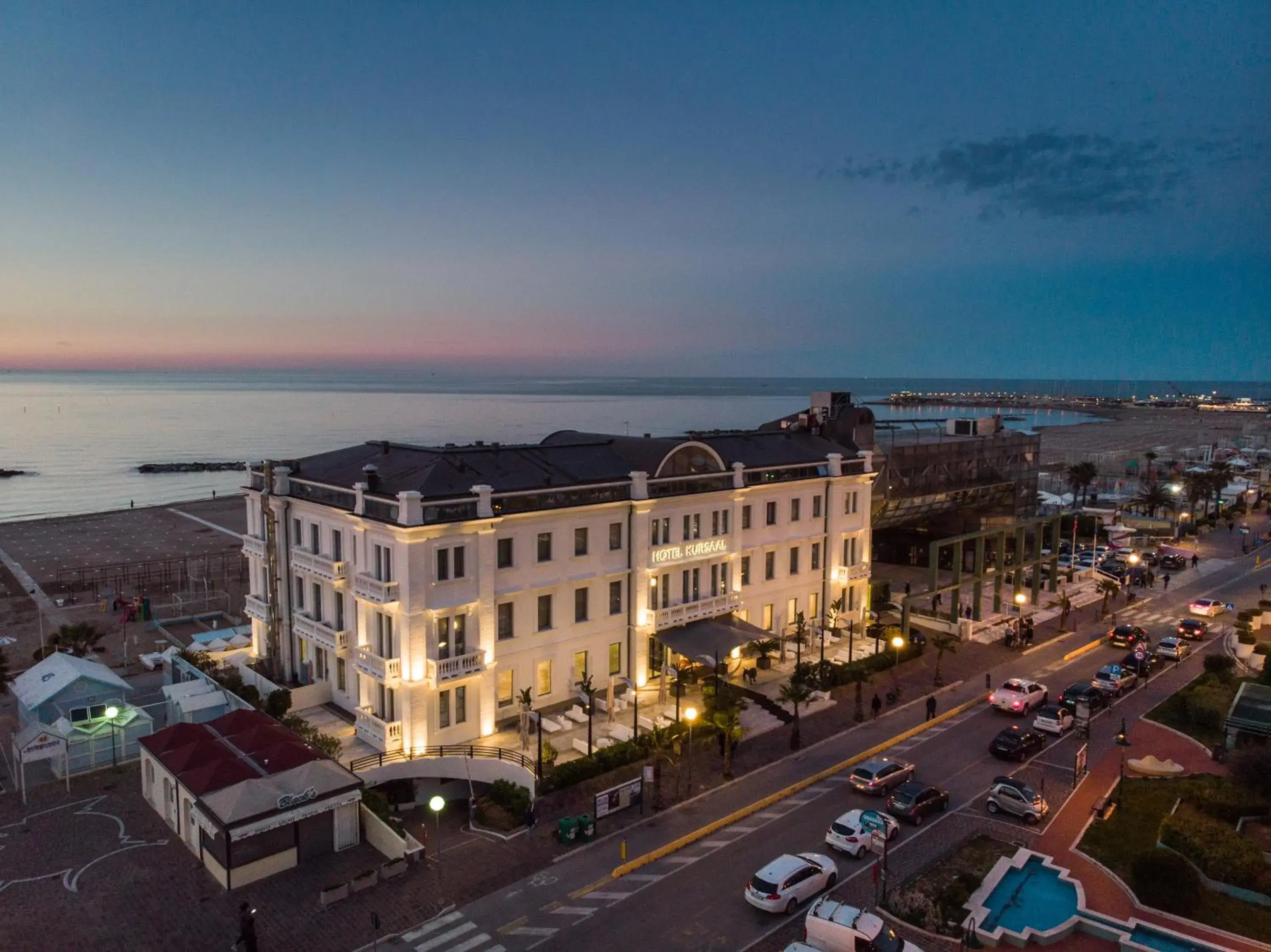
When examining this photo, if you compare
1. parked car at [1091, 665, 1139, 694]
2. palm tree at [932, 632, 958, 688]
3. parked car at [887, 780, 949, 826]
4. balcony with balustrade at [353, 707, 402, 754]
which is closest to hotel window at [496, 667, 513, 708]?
balcony with balustrade at [353, 707, 402, 754]

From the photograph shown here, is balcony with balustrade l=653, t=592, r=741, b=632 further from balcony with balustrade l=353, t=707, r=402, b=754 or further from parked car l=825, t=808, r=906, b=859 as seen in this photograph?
parked car l=825, t=808, r=906, b=859

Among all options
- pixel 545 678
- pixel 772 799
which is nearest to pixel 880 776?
pixel 772 799

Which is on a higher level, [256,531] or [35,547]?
[256,531]

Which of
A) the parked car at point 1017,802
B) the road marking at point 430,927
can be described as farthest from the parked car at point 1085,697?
the road marking at point 430,927

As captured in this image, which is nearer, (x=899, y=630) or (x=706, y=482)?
(x=706, y=482)

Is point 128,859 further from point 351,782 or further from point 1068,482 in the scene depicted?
point 1068,482

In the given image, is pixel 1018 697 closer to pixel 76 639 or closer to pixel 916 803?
pixel 916 803

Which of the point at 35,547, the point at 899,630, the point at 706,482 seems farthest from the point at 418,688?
the point at 35,547
